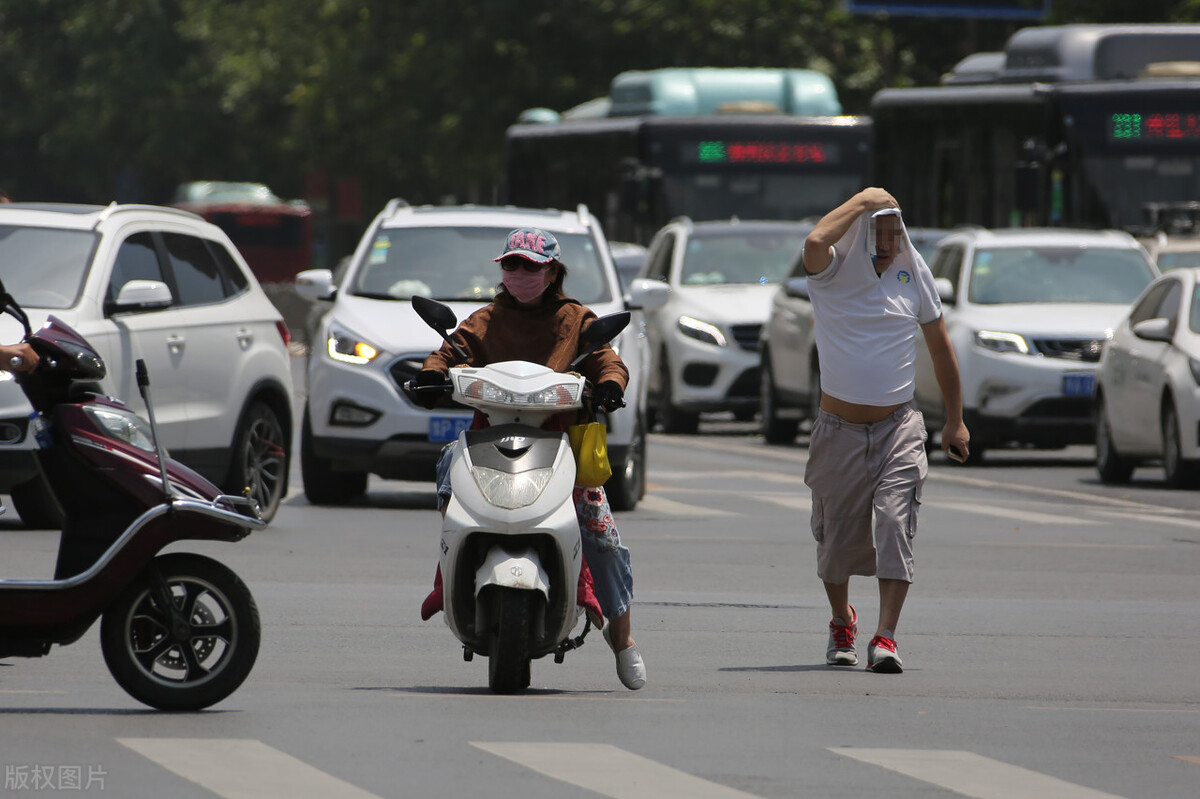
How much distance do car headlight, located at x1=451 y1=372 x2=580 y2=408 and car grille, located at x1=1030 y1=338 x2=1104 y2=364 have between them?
12.4 m

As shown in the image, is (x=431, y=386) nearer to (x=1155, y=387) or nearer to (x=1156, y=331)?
(x=1156, y=331)

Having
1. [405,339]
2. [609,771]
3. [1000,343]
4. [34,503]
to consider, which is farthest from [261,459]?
[609,771]

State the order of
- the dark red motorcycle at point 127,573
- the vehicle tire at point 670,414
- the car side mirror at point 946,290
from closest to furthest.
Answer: the dark red motorcycle at point 127,573 < the car side mirror at point 946,290 < the vehicle tire at point 670,414

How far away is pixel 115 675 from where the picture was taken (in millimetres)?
7574

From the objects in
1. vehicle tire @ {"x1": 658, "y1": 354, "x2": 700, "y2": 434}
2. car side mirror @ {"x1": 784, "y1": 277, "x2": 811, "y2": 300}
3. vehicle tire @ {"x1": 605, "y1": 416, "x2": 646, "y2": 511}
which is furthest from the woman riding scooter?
vehicle tire @ {"x1": 658, "y1": 354, "x2": 700, "y2": 434}

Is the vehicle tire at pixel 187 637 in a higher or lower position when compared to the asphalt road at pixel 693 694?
higher

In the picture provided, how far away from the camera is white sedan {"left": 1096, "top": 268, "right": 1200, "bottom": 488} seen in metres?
17.2

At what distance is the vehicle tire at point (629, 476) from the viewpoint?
1510cm

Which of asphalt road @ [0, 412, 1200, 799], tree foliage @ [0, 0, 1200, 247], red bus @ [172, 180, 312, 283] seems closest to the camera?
asphalt road @ [0, 412, 1200, 799]

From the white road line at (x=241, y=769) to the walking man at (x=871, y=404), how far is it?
2824mm

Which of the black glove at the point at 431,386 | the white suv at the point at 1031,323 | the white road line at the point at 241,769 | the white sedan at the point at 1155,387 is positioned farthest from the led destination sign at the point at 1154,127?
the white road line at the point at 241,769

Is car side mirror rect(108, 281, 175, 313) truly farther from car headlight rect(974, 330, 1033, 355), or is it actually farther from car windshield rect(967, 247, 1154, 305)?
car windshield rect(967, 247, 1154, 305)

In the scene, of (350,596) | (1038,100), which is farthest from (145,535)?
(1038,100)

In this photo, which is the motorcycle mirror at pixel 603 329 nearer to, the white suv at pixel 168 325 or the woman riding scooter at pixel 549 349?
the woman riding scooter at pixel 549 349
